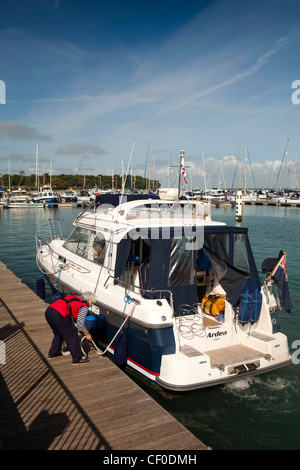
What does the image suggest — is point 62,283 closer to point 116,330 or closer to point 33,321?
point 33,321

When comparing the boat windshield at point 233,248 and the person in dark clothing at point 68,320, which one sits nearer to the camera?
the person in dark clothing at point 68,320

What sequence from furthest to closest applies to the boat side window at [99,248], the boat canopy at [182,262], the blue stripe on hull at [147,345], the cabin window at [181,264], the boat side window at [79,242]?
the boat side window at [79,242] → the boat side window at [99,248] → the cabin window at [181,264] → the boat canopy at [182,262] → the blue stripe on hull at [147,345]

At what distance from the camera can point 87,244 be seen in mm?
9711

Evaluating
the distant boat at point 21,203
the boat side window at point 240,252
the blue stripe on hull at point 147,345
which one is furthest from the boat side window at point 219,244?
the distant boat at point 21,203

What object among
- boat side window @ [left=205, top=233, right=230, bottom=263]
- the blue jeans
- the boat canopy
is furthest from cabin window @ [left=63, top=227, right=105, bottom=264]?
boat side window @ [left=205, top=233, right=230, bottom=263]

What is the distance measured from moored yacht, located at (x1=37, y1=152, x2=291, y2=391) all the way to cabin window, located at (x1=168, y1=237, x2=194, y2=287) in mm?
20

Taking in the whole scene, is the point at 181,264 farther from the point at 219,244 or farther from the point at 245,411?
the point at 245,411

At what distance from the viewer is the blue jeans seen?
636 cm

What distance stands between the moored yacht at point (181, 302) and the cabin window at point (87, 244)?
19 cm

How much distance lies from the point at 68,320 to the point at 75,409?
63.3 inches

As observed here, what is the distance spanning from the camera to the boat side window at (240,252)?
305 inches

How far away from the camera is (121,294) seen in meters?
7.22

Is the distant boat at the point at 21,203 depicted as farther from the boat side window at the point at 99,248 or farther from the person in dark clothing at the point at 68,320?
the person in dark clothing at the point at 68,320
